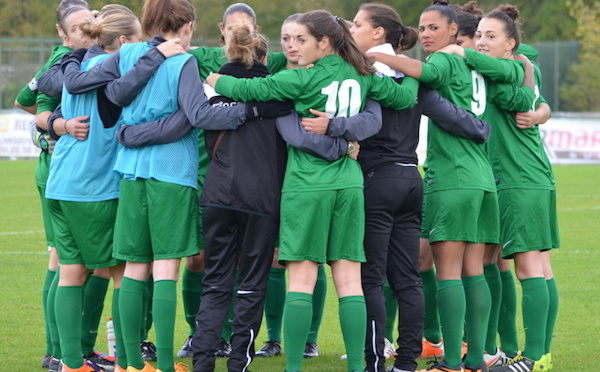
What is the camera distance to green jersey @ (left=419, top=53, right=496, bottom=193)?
219 inches

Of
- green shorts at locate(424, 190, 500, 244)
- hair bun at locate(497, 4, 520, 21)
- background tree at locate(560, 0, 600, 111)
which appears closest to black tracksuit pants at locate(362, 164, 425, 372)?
green shorts at locate(424, 190, 500, 244)

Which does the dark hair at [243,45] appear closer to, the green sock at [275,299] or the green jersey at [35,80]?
the green jersey at [35,80]

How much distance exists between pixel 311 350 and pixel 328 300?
2.06 meters

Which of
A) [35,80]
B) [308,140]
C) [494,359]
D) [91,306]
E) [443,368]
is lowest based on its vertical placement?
[494,359]

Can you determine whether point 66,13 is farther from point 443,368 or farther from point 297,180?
point 443,368

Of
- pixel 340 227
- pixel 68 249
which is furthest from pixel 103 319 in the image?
pixel 340 227

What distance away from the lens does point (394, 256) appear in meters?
5.51

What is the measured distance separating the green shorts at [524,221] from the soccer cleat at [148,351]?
2.40 meters

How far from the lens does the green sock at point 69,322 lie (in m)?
5.54

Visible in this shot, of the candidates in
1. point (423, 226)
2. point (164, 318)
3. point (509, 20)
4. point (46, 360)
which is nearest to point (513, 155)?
point (423, 226)

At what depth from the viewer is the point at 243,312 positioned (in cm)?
530

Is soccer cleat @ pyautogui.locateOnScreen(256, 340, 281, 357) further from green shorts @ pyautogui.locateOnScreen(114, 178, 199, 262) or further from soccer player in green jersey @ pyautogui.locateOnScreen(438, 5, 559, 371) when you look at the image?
soccer player in green jersey @ pyautogui.locateOnScreen(438, 5, 559, 371)

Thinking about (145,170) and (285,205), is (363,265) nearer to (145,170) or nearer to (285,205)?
(285,205)

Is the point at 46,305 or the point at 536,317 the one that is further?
the point at 46,305
